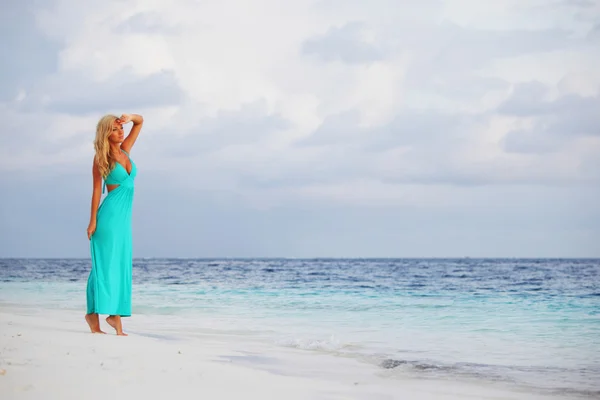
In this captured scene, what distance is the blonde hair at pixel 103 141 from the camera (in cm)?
542

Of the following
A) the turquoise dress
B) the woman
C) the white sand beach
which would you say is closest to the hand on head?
the woman

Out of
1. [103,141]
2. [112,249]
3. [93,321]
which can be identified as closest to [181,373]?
[112,249]

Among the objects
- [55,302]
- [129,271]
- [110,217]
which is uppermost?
[110,217]

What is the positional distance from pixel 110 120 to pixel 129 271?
1.31 metres

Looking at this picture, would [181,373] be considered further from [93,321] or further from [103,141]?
[103,141]

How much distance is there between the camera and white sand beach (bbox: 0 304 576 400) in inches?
147

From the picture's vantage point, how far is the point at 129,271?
18.7 ft

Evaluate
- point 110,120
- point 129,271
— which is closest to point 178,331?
point 129,271

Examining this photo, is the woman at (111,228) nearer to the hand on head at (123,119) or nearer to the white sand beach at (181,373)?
the hand on head at (123,119)

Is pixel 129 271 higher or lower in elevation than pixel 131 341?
higher

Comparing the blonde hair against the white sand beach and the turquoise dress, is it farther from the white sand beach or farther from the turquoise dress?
the white sand beach

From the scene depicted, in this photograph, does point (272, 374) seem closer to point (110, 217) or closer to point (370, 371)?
point (370, 371)

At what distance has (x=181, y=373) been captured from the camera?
4.25 meters

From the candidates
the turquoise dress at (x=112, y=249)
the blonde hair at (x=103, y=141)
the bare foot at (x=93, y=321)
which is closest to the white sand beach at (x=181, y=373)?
the bare foot at (x=93, y=321)
